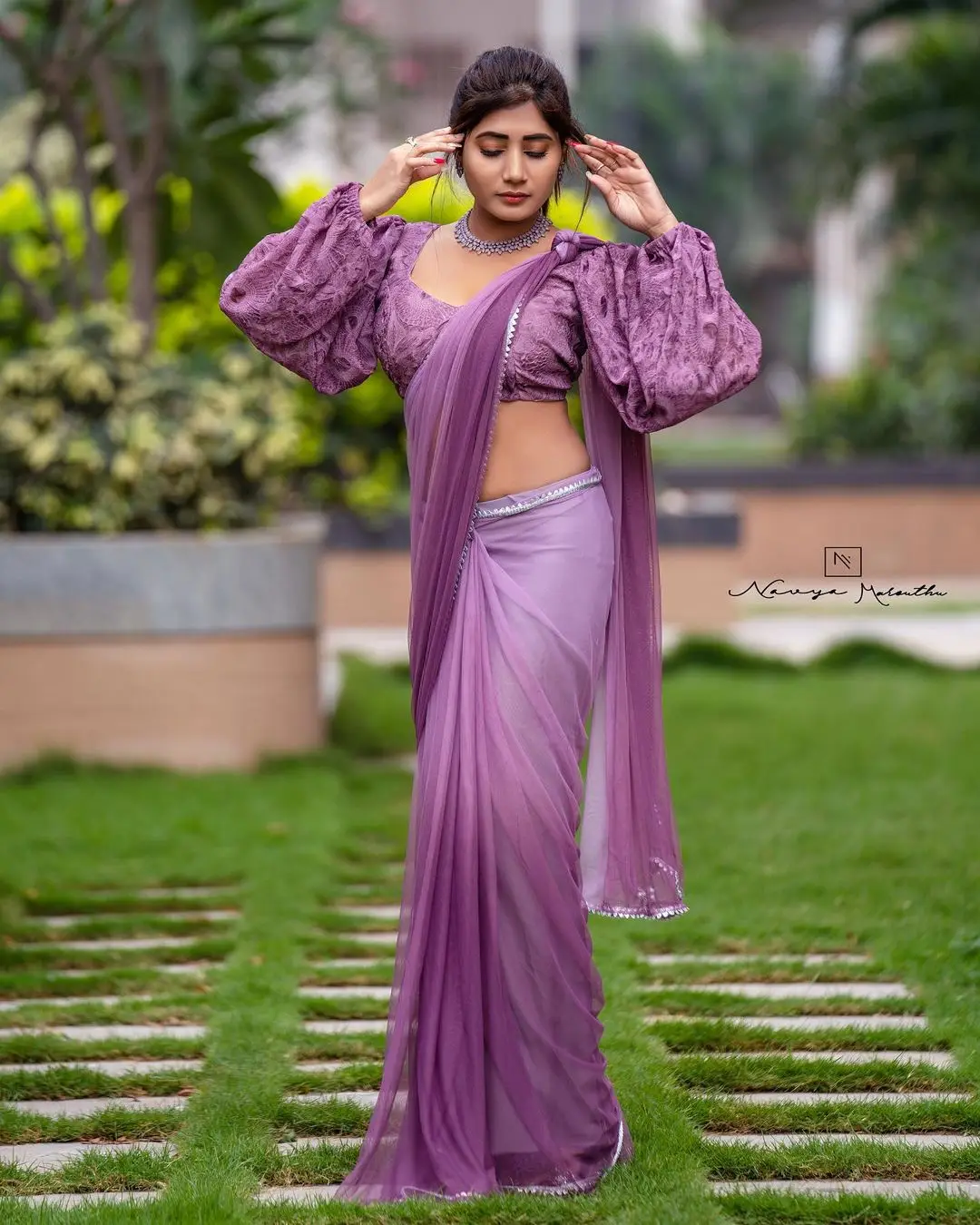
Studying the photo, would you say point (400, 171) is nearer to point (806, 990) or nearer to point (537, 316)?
point (537, 316)

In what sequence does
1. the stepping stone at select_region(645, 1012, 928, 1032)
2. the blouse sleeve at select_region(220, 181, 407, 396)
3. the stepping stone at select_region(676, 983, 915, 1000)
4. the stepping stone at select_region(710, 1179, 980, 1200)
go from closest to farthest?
the stepping stone at select_region(710, 1179, 980, 1200)
the blouse sleeve at select_region(220, 181, 407, 396)
the stepping stone at select_region(645, 1012, 928, 1032)
the stepping stone at select_region(676, 983, 915, 1000)

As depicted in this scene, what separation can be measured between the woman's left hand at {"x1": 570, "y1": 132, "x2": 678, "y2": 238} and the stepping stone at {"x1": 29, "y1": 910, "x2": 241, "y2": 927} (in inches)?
111

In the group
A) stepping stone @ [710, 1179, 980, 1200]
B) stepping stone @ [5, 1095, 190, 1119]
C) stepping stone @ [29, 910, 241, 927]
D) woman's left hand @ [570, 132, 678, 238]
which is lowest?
stepping stone @ [29, 910, 241, 927]

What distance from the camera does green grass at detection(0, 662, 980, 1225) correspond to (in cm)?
342

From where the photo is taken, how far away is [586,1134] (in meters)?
3.35

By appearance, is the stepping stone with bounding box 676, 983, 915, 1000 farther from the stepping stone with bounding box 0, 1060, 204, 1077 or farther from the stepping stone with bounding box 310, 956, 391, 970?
the stepping stone with bounding box 0, 1060, 204, 1077

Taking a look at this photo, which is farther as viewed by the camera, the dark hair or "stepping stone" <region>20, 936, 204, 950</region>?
"stepping stone" <region>20, 936, 204, 950</region>

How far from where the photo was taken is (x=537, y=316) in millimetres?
3404

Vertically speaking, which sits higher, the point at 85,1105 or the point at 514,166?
the point at 514,166

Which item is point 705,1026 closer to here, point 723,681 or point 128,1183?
point 128,1183

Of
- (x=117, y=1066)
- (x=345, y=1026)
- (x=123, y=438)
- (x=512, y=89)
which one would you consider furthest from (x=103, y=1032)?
(x=123, y=438)

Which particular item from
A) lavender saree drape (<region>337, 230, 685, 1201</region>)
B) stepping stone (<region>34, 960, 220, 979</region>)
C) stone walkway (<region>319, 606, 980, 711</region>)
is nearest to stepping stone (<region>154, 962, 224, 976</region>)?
stepping stone (<region>34, 960, 220, 979</region>)

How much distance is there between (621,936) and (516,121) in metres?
2.65

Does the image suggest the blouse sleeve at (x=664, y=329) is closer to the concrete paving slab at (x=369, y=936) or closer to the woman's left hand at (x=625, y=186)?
the woman's left hand at (x=625, y=186)
